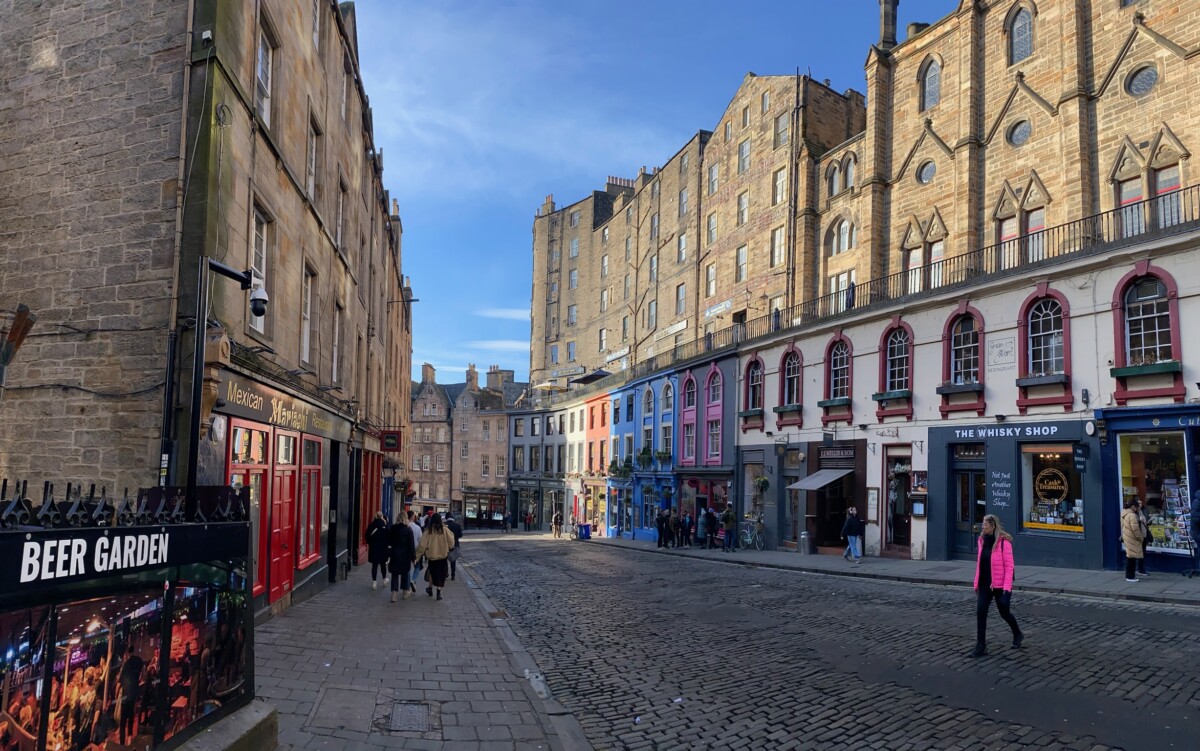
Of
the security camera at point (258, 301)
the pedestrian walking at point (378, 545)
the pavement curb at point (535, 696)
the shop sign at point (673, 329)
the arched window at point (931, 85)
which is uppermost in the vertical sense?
the arched window at point (931, 85)

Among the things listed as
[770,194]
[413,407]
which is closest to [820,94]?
[770,194]

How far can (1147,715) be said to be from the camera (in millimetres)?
6680

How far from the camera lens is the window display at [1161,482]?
16.9 meters

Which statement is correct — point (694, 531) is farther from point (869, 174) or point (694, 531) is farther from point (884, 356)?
point (869, 174)

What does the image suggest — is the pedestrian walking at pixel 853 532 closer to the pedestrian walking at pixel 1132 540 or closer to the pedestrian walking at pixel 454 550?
the pedestrian walking at pixel 1132 540

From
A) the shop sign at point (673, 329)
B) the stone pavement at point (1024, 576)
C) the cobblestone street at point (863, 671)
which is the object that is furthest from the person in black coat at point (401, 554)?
the shop sign at point (673, 329)

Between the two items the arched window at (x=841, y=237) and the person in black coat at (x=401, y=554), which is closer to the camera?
the person in black coat at (x=401, y=554)

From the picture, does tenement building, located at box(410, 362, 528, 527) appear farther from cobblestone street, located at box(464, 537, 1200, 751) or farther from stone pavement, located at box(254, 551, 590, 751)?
→ stone pavement, located at box(254, 551, 590, 751)

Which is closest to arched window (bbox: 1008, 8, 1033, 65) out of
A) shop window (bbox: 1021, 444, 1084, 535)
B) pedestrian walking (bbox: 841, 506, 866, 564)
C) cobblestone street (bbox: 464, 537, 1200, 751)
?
shop window (bbox: 1021, 444, 1084, 535)

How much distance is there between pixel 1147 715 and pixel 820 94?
3407 cm

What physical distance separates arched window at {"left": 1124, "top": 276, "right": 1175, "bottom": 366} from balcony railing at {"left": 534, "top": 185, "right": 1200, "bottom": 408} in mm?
1095

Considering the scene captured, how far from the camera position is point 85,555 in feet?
12.5

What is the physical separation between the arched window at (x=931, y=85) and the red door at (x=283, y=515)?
83.7ft

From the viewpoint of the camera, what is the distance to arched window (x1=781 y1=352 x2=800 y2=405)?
96.4 feet
